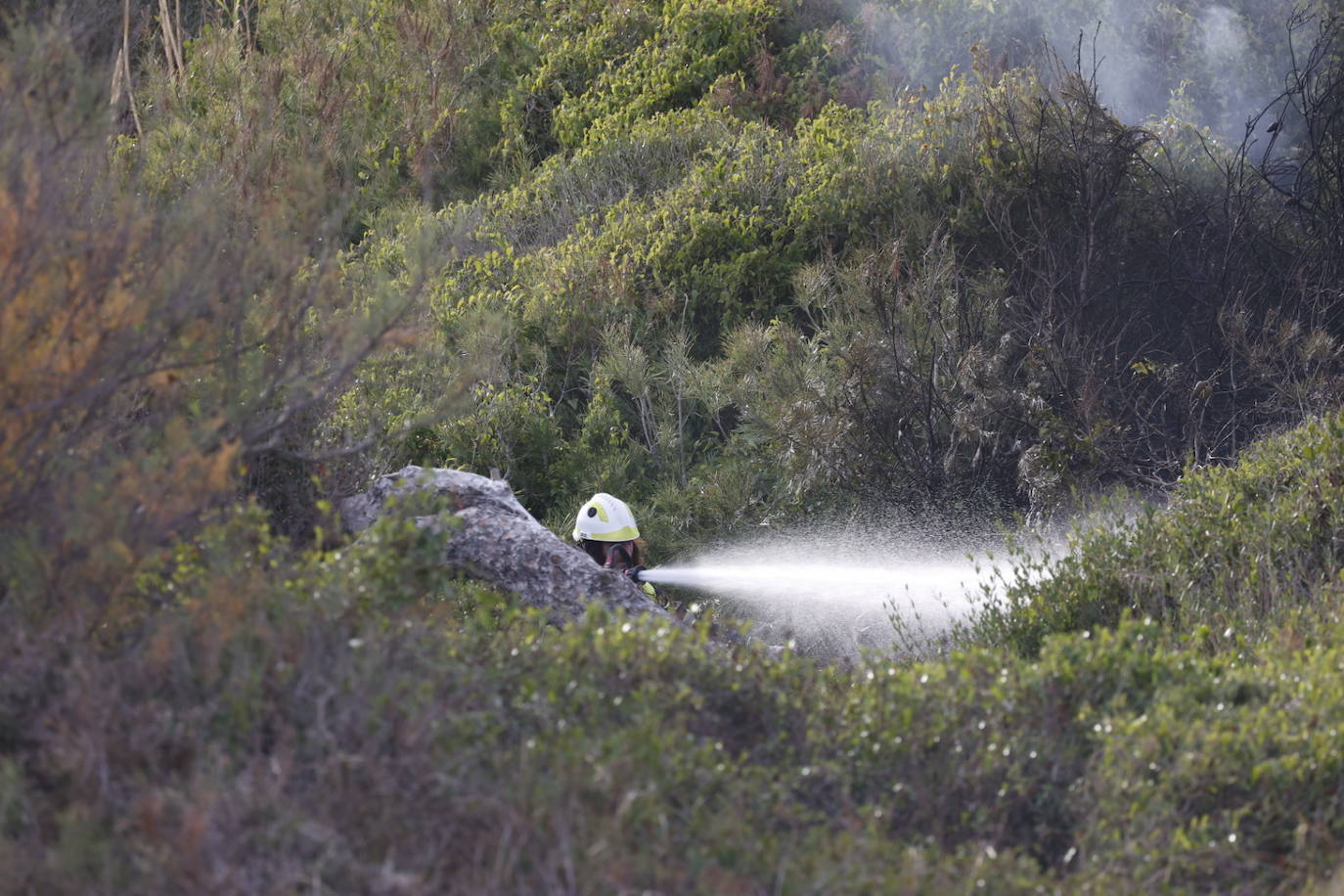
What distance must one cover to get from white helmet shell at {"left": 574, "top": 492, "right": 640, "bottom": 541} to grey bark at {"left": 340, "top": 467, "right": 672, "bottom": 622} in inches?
36.2

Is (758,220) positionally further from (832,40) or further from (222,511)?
(222,511)

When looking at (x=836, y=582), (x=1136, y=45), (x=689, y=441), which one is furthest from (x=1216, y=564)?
(x=1136, y=45)

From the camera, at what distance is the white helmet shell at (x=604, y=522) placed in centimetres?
791

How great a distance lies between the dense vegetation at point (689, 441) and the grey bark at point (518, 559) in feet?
0.85

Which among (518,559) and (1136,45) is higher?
(1136,45)

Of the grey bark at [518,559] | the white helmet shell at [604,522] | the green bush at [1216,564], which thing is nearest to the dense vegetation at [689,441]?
the green bush at [1216,564]

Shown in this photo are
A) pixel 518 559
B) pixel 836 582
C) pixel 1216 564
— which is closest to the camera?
pixel 1216 564

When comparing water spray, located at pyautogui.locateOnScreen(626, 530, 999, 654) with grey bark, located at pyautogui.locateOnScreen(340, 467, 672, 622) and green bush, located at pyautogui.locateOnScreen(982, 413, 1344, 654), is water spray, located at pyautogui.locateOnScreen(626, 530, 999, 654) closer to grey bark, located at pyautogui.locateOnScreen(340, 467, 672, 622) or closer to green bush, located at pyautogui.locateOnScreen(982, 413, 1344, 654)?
grey bark, located at pyautogui.locateOnScreen(340, 467, 672, 622)

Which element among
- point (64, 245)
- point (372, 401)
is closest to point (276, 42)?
point (372, 401)

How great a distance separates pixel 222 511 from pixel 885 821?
7.94 feet

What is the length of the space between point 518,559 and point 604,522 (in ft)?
4.19

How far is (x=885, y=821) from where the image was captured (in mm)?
3979

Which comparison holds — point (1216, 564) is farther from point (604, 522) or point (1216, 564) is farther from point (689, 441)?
point (689, 441)

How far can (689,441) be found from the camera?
36.3ft
